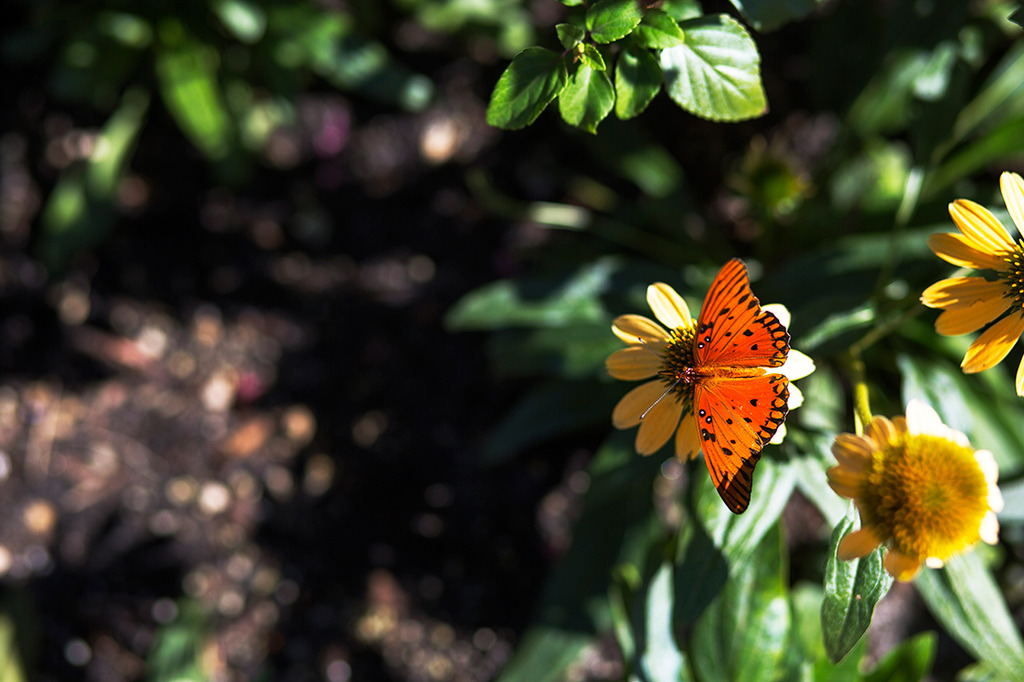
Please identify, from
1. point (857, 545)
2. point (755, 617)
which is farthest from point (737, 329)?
point (755, 617)

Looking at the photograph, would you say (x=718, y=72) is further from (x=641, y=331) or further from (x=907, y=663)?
(x=907, y=663)

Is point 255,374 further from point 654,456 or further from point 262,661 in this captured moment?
point 654,456

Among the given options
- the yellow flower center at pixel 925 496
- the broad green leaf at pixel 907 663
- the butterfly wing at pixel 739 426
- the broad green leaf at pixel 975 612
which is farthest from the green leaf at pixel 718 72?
the broad green leaf at pixel 907 663

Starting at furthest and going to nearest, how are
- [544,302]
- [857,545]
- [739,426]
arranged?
[544,302] < [857,545] < [739,426]

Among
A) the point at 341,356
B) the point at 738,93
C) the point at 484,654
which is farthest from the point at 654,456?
the point at 341,356

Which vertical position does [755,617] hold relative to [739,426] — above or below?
below

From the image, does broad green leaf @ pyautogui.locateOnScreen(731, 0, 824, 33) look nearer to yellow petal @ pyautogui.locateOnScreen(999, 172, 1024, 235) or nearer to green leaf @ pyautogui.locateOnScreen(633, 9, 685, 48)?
green leaf @ pyautogui.locateOnScreen(633, 9, 685, 48)

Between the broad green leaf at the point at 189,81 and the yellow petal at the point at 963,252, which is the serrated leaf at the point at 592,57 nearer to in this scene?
the yellow petal at the point at 963,252
